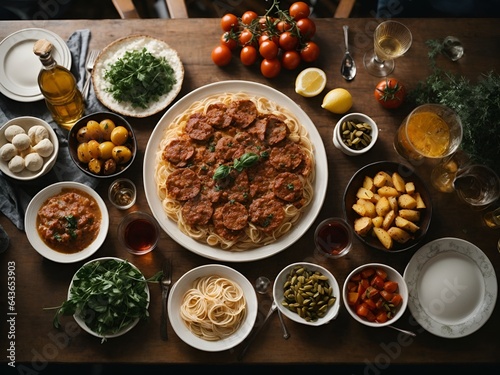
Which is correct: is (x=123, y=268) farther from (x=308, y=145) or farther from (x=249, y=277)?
(x=308, y=145)

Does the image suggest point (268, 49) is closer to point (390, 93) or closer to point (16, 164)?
point (390, 93)

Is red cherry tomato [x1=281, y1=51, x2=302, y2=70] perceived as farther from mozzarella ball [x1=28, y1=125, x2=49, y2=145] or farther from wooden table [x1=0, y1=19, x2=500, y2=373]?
mozzarella ball [x1=28, y1=125, x2=49, y2=145]

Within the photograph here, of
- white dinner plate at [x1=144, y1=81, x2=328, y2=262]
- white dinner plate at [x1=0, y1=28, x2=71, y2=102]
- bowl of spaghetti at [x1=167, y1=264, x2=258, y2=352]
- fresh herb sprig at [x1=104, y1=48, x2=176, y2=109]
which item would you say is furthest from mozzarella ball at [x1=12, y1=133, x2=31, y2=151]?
bowl of spaghetti at [x1=167, y1=264, x2=258, y2=352]

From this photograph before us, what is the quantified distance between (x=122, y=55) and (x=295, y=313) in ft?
8.17

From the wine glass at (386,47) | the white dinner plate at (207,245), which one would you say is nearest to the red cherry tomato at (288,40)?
the white dinner plate at (207,245)

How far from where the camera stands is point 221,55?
4.02 metres

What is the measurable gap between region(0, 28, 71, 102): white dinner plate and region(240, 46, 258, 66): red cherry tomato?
4.72ft

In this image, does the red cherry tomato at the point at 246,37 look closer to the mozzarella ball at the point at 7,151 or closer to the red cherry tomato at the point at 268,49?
the red cherry tomato at the point at 268,49

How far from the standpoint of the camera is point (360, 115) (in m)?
3.84

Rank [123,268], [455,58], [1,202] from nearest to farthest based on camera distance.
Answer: [123,268]
[1,202]
[455,58]

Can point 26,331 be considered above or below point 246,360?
above

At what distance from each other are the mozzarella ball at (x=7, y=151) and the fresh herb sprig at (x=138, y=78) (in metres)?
0.86

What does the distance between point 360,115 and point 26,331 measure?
302 cm

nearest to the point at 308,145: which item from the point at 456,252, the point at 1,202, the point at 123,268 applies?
the point at 456,252
